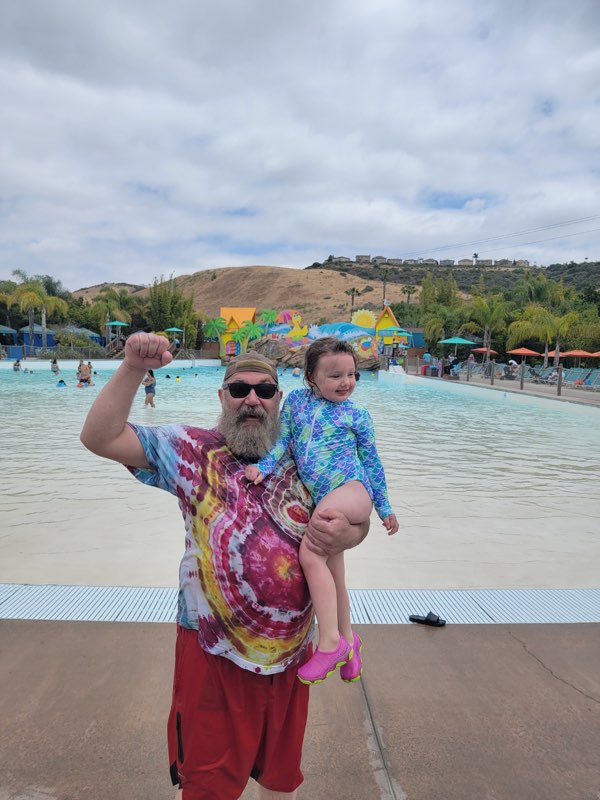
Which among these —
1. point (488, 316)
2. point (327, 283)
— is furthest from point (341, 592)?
point (327, 283)

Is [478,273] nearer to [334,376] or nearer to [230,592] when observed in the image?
[334,376]

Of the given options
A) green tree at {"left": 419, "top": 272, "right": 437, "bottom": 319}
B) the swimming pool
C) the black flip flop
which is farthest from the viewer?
green tree at {"left": 419, "top": 272, "right": 437, "bottom": 319}

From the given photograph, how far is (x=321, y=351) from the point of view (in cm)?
193

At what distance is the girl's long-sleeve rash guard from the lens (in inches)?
64.6

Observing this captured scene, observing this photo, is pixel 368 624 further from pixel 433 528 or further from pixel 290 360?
pixel 290 360

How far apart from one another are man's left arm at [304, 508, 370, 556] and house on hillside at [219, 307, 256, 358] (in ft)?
148

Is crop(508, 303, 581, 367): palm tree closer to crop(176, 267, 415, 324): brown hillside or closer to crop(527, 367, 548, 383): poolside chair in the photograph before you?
crop(527, 367, 548, 383): poolside chair

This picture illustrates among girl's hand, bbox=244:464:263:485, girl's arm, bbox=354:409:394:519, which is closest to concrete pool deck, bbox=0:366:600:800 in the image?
girl's arm, bbox=354:409:394:519

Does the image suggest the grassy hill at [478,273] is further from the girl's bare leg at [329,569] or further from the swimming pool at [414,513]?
the girl's bare leg at [329,569]

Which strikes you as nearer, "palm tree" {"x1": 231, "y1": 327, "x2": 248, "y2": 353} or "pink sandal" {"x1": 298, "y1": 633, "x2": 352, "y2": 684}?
"pink sandal" {"x1": 298, "y1": 633, "x2": 352, "y2": 684}

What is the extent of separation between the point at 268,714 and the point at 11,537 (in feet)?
13.7

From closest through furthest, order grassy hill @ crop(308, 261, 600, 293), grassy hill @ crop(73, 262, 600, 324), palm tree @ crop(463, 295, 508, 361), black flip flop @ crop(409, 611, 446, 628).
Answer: black flip flop @ crop(409, 611, 446, 628) → palm tree @ crop(463, 295, 508, 361) → grassy hill @ crop(308, 261, 600, 293) → grassy hill @ crop(73, 262, 600, 324)

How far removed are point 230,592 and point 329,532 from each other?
0.30 m

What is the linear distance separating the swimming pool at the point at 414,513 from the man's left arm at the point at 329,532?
2.75 metres
